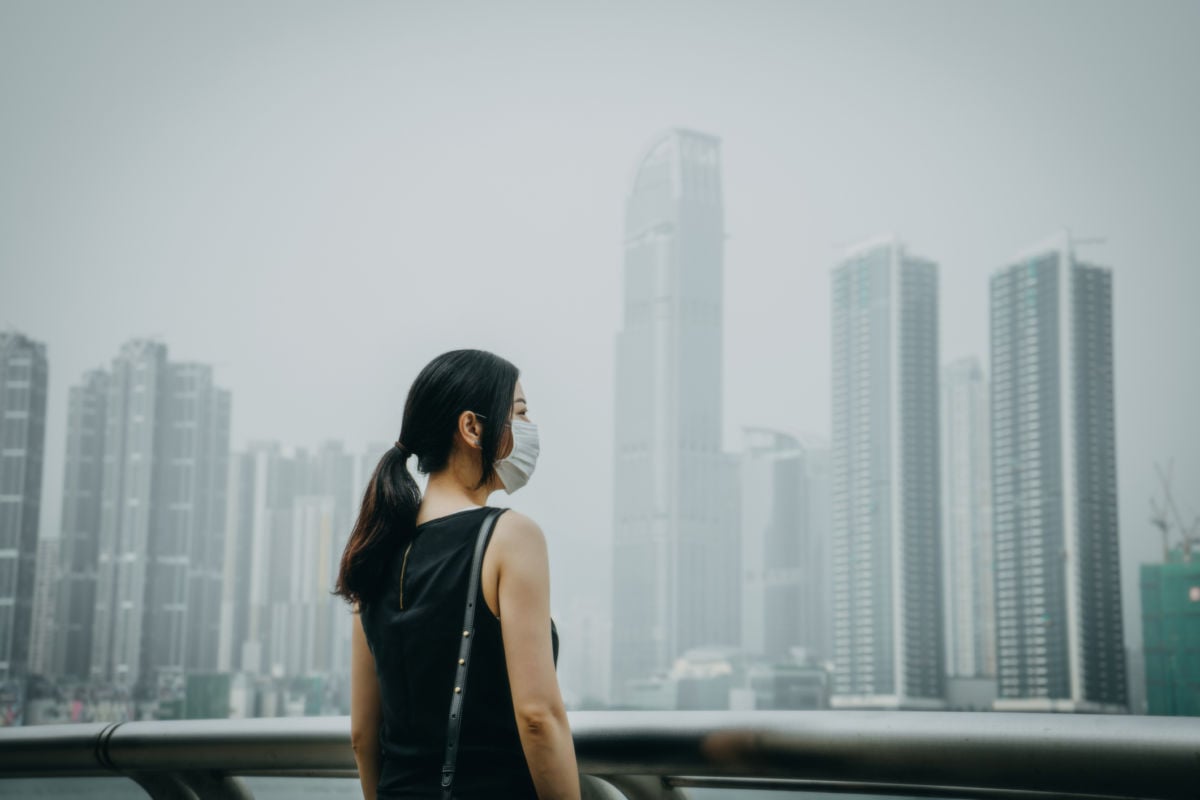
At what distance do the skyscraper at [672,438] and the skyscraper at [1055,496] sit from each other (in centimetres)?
1272

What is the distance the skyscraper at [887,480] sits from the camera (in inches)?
2163

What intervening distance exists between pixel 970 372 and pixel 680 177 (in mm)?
18650

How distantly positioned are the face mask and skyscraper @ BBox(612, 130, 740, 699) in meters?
55.4

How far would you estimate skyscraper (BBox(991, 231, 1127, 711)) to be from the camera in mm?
50719

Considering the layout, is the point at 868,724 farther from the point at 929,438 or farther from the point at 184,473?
the point at 929,438

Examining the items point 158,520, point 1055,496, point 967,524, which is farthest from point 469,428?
point 967,524

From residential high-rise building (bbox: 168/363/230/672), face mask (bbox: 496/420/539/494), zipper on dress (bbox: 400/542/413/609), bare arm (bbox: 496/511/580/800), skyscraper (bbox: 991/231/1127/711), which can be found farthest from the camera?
skyscraper (bbox: 991/231/1127/711)

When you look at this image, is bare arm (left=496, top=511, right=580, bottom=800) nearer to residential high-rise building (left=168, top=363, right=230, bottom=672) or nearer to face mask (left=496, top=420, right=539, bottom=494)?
face mask (left=496, top=420, right=539, bottom=494)

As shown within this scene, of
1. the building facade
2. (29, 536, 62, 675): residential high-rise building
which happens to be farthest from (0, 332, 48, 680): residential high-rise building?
the building facade

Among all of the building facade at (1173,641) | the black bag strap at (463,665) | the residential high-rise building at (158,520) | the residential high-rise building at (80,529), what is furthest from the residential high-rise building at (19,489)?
the black bag strap at (463,665)

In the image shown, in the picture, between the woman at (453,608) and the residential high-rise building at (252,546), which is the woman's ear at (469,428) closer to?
the woman at (453,608)

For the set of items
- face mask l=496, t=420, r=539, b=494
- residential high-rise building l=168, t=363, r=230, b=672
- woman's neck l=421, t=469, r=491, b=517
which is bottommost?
woman's neck l=421, t=469, r=491, b=517

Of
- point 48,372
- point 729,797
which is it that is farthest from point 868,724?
point 48,372

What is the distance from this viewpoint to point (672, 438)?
62.9m
